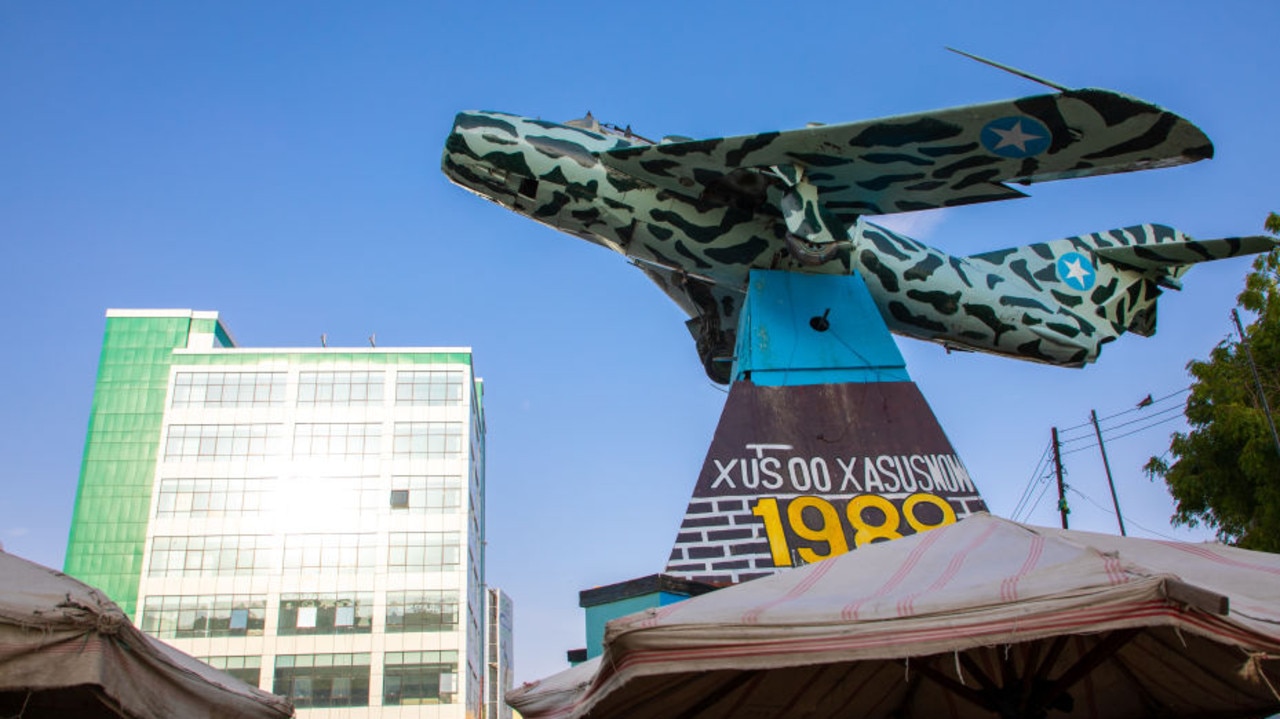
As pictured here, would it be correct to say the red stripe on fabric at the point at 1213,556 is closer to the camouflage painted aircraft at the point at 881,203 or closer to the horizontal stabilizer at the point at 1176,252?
the camouflage painted aircraft at the point at 881,203

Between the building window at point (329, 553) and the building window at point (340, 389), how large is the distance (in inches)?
300

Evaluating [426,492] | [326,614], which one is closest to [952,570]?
[326,614]

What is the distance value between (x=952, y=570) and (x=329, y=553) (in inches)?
2099

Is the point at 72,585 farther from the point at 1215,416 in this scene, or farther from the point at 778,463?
the point at 1215,416

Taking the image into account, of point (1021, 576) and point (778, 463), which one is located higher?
point (778, 463)

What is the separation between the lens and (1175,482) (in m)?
17.8

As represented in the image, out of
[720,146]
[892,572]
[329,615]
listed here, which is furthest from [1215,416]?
[329,615]

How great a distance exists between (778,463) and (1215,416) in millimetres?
10658

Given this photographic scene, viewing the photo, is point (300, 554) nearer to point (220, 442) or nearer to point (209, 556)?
point (209, 556)

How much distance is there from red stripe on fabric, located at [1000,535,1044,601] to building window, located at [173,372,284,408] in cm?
5695

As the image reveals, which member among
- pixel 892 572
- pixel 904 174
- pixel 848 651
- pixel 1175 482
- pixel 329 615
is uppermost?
pixel 329 615

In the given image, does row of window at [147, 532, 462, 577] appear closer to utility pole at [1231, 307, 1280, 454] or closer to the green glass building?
the green glass building

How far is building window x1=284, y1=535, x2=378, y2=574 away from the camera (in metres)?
53.2

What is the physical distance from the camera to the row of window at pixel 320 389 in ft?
187
